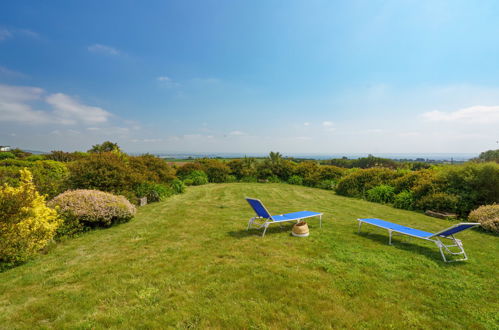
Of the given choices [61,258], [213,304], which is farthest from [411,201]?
[61,258]

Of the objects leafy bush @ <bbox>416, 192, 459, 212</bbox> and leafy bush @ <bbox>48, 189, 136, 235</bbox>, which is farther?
leafy bush @ <bbox>416, 192, 459, 212</bbox>

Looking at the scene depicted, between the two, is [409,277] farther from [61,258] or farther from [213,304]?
[61,258]

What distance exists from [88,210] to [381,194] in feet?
43.9

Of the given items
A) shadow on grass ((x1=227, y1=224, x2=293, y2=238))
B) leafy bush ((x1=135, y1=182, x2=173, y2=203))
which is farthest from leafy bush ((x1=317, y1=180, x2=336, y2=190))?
leafy bush ((x1=135, y1=182, x2=173, y2=203))

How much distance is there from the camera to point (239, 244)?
5324 millimetres

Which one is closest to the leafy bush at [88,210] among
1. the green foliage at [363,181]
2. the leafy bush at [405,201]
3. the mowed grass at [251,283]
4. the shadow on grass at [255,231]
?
the mowed grass at [251,283]

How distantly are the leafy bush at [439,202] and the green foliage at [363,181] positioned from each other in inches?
135

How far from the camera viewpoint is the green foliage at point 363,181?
1316 cm

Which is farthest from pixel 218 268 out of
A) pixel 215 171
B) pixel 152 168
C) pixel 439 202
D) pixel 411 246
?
pixel 215 171

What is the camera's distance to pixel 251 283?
11.9 feet

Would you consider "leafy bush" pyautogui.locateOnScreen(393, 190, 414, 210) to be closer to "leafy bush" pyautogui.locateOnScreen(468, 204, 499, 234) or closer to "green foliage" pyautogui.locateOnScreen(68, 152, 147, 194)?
"leafy bush" pyautogui.locateOnScreen(468, 204, 499, 234)

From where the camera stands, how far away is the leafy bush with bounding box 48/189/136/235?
625cm

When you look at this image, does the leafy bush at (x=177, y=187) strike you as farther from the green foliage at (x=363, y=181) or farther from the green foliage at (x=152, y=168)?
the green foliage at (x=363, y=181)

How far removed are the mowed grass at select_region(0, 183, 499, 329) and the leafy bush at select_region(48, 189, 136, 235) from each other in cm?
65
